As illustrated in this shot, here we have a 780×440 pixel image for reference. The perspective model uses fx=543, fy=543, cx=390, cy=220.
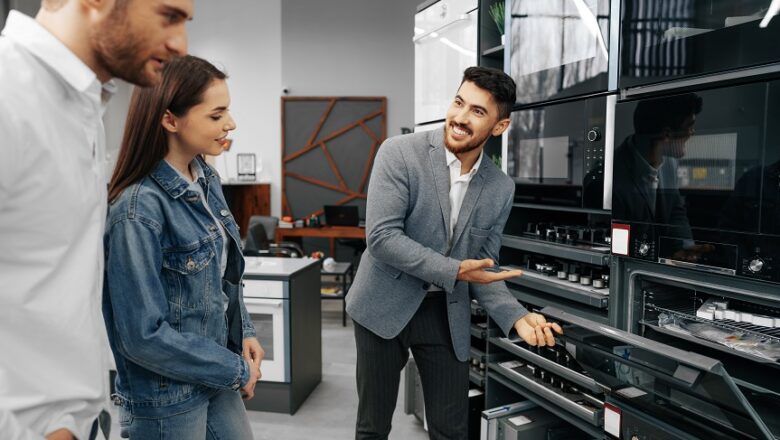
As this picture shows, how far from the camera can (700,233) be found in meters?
1.74

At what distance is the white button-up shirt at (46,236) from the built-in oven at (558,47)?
185 centimetres

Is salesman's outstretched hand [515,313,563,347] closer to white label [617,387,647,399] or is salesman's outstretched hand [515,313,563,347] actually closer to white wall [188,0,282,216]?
white label [617,387,647,399]

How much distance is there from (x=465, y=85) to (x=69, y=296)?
1.50m

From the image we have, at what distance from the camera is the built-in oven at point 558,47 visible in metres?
2.13

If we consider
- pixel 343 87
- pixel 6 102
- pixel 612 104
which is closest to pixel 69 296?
pixel 6 102

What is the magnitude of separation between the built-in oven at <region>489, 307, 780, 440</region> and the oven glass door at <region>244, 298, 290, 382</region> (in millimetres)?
1650

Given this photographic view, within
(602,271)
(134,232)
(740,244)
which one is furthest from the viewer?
(602,271)

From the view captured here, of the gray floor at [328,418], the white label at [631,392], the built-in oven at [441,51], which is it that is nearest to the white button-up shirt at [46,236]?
the white label at [631,392]

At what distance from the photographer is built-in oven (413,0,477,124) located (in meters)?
2.91

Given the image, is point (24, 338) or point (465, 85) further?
point (465, 85)

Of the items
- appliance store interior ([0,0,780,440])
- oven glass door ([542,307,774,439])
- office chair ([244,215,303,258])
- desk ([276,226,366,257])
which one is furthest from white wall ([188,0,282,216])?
oven glass door ([542,307,774,439])

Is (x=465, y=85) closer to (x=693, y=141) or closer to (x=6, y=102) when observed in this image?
(x=693, y=141)

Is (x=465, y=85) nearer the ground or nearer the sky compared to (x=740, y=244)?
nearer the sky

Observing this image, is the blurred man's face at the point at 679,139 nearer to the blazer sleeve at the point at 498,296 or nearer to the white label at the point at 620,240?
the white label at the point at 620,240
